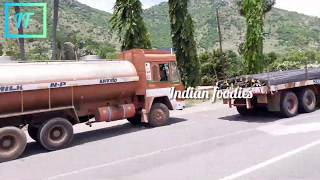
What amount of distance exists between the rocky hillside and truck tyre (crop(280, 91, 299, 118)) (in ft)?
147

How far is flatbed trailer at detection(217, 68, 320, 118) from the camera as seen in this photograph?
15.2m

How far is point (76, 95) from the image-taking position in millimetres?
13398

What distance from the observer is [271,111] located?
52.3 ft

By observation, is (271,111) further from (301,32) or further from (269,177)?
(301,32)

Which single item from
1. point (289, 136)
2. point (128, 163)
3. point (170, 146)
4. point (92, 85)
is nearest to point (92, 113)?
point (92, 85)

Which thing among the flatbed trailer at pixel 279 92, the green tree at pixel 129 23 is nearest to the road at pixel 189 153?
the flatbed trailer at pixel 279 92

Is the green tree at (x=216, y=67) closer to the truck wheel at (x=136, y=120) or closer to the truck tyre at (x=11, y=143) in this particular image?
the truck wheel at (x=136, y=120)

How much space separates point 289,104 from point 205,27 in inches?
2627

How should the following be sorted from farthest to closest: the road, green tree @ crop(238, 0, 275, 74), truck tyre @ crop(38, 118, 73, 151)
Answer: green tree @ crop(238, 0, 275, 74), truck tyre @ crop(38, 118, 73, 151), the road

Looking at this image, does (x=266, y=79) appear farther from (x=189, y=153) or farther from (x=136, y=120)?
(x=189, y=153)

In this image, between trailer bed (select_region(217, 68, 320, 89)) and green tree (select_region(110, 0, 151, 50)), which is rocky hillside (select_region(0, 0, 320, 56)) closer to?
green tree (select_region(110, 0, 151, 50))

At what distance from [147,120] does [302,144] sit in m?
6.07

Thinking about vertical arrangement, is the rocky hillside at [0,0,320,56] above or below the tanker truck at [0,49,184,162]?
above

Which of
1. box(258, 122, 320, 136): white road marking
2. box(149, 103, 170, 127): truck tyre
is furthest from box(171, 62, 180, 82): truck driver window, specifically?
box(258, 122, 320, 136): white road marking
